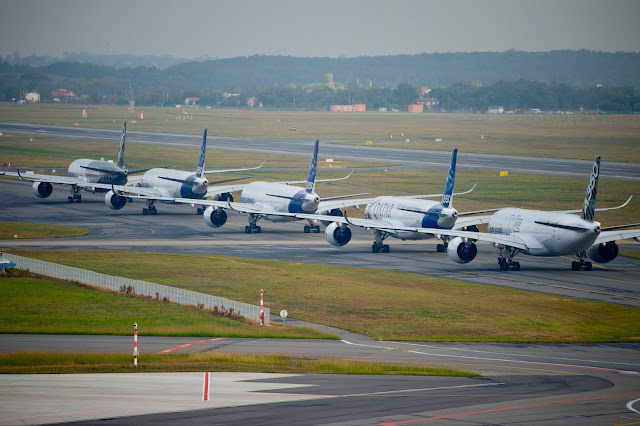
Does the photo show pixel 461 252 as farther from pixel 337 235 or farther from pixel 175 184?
pixel 175 184

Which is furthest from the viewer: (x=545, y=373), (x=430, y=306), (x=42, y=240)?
(x=42, y=240)

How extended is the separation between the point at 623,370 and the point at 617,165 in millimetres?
126941

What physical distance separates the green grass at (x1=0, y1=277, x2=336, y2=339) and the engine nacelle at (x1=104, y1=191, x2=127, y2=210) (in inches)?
1889

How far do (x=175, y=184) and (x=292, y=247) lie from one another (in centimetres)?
2780

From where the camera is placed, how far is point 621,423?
33500 millimetres

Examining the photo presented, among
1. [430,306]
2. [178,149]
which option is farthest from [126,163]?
[430,306]

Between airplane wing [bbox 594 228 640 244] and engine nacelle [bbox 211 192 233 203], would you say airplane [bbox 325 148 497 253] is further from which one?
engine nacelle [bbox 211 192 233 203]

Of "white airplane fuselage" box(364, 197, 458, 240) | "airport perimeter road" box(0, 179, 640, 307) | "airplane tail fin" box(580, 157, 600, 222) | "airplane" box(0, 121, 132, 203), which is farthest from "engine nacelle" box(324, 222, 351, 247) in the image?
"airplane" box(0, 121, 132, 203)

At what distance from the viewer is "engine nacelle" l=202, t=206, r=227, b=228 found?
319 ft

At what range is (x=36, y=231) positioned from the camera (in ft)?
307

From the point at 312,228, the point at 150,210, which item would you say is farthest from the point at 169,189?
the point at 312,228

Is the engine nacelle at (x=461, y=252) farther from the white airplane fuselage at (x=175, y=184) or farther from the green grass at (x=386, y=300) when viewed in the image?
the white airplane fuselage at (x=175, y=184)

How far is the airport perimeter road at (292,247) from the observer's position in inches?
2785

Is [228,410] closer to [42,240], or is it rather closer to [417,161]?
[42,240]
